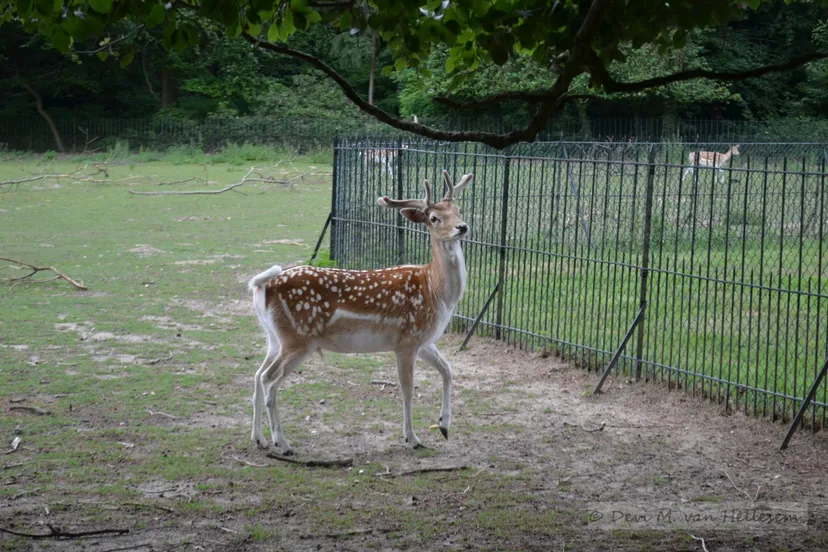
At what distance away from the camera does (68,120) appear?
145ft

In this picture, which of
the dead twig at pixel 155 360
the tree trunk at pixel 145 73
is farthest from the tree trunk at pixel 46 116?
the dead twig at pixel 155 360

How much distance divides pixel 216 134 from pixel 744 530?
3581 cm

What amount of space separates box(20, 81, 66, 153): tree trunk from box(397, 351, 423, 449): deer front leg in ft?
122

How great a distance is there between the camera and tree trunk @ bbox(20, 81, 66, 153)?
42.0 metres

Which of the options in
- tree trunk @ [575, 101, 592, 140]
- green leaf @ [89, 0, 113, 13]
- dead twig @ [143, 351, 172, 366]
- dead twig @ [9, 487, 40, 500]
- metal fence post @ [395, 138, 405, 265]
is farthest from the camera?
tree trunk @ [575, 101, 592, 140]

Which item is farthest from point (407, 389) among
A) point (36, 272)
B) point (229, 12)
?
point (36, 272)

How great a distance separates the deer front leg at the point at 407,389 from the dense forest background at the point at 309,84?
30.1 metres

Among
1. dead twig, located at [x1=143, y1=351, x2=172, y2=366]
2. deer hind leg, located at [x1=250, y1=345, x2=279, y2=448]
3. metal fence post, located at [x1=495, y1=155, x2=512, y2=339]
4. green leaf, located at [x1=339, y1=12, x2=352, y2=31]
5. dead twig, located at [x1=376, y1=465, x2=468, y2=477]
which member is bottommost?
dead twig, located at [x1=376, y1=465, x2=468, y2=477]

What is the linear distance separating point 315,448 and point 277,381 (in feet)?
1.93

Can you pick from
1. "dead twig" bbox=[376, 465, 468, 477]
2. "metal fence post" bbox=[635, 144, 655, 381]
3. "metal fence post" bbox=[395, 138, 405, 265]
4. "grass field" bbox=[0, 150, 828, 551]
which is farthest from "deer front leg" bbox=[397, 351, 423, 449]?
"metal fence post" bbox=[395, 138, 405, 265]

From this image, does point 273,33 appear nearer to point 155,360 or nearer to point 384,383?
point 384,383

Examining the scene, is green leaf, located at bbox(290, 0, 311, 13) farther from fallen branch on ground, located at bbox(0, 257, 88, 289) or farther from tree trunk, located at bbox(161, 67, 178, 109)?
tree trunk, located at bbox(161, 67, 178, 109)

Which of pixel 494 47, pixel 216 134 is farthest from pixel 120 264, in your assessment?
pixel 216 134

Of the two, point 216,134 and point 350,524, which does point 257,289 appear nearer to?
point 350,524
